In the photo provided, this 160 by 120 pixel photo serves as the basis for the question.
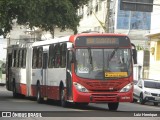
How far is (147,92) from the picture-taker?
36.2 metres

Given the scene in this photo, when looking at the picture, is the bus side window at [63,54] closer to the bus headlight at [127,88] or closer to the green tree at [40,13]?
the bus headlight at [127,88]

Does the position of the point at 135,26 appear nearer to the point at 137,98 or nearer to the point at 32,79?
the point at 137,98

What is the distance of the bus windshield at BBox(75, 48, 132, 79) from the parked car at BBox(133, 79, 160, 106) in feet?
44.1

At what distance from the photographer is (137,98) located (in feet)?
123

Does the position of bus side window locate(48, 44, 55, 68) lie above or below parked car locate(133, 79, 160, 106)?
above

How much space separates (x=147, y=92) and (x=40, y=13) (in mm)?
8606

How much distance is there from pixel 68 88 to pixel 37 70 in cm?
635

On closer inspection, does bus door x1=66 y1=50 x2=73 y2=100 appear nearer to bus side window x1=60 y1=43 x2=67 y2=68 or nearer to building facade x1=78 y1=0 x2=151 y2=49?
bus side window x1=60 y1=43 x2=67 y2=68

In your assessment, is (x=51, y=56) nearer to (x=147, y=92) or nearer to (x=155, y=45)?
(x=147, y=92)

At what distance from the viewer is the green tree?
31.8 meters

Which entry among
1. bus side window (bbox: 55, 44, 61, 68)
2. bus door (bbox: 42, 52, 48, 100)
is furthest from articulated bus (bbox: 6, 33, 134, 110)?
bus door (bbox: 42, 52, 48, 100)

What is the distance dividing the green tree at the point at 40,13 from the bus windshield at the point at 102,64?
386 inches

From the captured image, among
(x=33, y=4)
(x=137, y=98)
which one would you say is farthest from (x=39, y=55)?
(x=137, y=98)

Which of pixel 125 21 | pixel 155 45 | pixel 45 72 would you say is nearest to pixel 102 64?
pixel 45 72
